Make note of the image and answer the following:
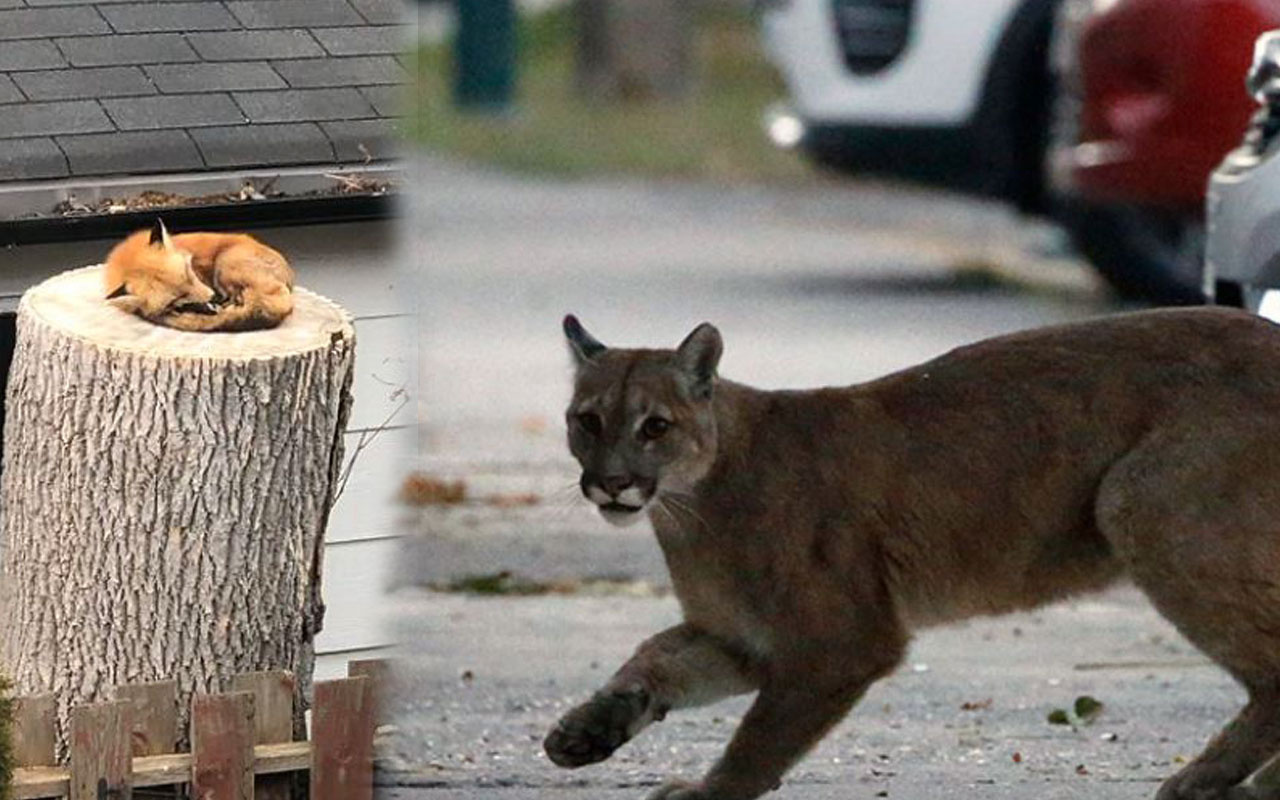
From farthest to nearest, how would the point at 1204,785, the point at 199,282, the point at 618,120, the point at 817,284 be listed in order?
the point at 618,120, the point at 817,284, the point at 199,282, the point at 1204,785

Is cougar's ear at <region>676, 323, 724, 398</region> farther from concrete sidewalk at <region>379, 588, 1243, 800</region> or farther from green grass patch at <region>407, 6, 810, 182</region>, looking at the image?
green grass patch at <region>407, 6, 810, 182</region>

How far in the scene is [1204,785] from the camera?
622 cm

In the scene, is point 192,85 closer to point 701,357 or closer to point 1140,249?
point 701,357

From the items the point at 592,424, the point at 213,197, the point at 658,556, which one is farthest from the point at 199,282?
the point at 658,556

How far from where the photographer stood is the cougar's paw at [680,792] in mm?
6312

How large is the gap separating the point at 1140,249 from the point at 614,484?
24.2 ft

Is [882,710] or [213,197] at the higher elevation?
[213,197]


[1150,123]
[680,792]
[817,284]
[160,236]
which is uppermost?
[1150,123]

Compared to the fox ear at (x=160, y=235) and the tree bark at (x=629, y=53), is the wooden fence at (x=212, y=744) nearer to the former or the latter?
the fox ear at (x=160, y=235)

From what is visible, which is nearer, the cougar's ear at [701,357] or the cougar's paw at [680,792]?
the cougar's paw at [680,792]

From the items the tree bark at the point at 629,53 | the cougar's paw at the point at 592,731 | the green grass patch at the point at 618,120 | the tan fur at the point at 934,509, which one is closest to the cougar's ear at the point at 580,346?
the tan fur at the point at 934,509

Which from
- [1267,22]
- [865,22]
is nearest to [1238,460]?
[1267,22]

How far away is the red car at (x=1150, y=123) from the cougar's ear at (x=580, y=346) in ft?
17.9

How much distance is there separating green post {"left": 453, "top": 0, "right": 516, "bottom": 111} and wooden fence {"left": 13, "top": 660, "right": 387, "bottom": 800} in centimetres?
2016
